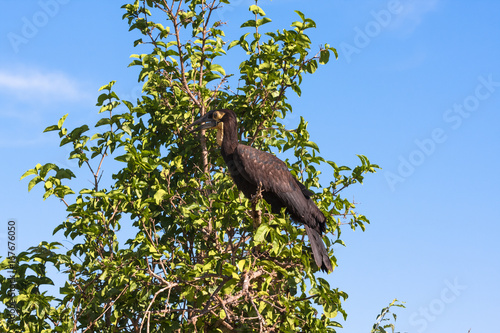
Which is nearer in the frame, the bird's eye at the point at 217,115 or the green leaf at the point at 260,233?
the green leaf at the point at 260,233

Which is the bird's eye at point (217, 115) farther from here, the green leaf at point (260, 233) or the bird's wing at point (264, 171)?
the green leaf at point (260, 233)

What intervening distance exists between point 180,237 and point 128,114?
1355 mm

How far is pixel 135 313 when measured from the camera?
5469mm

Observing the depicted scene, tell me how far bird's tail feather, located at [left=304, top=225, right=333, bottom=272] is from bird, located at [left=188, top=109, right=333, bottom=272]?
0.02m

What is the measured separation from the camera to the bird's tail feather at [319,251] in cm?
562

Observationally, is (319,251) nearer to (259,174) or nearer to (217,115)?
(259,174)

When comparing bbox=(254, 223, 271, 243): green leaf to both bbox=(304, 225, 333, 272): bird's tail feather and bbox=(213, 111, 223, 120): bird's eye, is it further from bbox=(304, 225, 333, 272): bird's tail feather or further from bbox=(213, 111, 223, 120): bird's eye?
bbox=(213, 111, 223, 120): bird's eye

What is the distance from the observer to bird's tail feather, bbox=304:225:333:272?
562cm

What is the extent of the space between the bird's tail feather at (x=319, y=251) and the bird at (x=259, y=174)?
23 millimetres

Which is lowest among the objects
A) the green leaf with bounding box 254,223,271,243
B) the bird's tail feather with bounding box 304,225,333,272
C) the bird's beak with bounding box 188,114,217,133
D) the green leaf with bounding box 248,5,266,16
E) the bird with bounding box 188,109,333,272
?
the green leaf with bounding box 254,223,271,243

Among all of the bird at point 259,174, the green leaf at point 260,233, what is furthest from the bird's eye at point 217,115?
the green leaf at point 260,233

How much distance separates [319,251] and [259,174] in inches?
38.6

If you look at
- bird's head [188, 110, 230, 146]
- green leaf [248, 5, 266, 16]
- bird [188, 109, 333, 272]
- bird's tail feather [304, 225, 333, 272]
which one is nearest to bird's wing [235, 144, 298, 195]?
bird [188, 109, 333, 272]

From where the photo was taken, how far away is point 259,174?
236 inches
